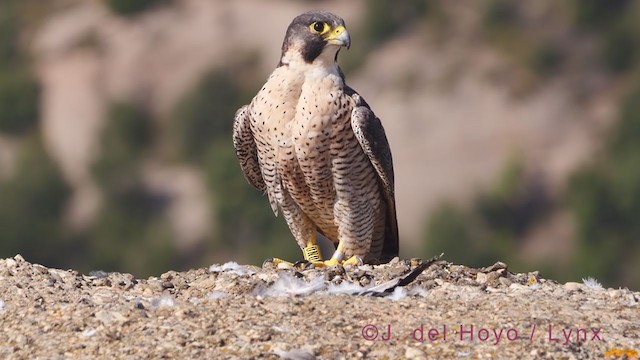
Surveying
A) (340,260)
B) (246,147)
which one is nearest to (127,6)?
(246,147)

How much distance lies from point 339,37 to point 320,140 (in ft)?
2.32

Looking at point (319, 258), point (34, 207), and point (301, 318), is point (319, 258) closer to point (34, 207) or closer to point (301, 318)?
point (301, 318)

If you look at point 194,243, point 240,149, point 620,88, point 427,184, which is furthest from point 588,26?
point 240,149

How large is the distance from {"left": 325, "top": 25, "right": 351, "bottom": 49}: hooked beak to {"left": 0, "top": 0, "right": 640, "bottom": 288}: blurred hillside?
47604mm

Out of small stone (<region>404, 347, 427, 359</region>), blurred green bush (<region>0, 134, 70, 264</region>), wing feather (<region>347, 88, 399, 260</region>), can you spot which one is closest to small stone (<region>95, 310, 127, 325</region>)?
small stone (<region>404, 347, 427, 359</region>)

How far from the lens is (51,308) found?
25.6ft

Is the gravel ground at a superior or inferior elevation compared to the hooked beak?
inferior

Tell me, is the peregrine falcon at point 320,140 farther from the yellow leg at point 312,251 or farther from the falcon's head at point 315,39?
the yellow leg at point 312,251

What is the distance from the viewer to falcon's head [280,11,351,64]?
10.0 m

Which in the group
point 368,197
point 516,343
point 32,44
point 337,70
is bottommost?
point 516,343

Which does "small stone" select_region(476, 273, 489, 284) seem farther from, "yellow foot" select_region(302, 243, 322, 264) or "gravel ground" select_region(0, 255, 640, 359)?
Answer: "yellow foot" select_region(302, 243, 322, 264)

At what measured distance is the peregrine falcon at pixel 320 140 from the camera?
9906 millimetres

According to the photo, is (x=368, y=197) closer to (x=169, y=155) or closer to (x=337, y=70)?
(x=337, y=70)

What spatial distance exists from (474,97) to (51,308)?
5441cm
